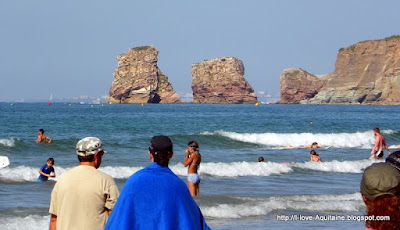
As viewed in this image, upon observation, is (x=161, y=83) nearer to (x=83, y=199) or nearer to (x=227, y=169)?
(x=227, y=169)

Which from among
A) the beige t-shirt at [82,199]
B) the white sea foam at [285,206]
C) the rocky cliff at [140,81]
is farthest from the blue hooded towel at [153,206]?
the rocky cliff at [140,81]

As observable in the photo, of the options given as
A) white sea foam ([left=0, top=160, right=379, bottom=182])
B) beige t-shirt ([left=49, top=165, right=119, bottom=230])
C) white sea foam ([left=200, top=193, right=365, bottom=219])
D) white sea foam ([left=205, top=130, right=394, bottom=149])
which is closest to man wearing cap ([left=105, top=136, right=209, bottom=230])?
beige t-shirt ([left=49, top=165, right=119, bottom=230])

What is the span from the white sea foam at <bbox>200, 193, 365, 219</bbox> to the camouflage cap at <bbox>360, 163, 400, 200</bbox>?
9323 millimetres

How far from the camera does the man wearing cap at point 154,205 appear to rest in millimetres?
3783

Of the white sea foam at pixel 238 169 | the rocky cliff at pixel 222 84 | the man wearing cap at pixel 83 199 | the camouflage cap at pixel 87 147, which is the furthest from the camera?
the rocky cliff at pixel 222 84

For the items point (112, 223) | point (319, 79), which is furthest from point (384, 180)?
point (319, 79)

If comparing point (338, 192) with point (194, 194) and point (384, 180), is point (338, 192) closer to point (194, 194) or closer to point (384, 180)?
point (194, 194)

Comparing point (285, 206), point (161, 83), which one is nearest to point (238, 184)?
point (285, 206)

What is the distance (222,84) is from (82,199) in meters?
191

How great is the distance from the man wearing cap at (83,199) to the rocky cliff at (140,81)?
171 metres

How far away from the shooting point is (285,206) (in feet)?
44.9

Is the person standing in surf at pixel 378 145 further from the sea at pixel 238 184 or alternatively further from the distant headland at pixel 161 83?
the distant headland at pixel 161 83

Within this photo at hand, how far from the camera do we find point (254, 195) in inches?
605

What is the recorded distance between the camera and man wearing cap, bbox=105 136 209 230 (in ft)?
12.4
